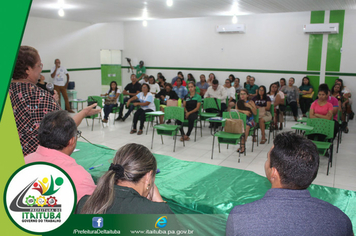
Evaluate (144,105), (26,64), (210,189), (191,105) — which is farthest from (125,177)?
(144,105)

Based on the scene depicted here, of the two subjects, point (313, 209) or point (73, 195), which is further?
point (73, 195)

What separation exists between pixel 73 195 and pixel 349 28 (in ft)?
34.3

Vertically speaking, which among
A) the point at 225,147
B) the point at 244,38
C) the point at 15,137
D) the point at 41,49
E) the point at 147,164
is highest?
the point at 244,38

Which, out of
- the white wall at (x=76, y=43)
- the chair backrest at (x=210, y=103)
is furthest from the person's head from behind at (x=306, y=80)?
the white wall at (x=76, y=43)

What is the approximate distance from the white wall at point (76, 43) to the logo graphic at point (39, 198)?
9809mm

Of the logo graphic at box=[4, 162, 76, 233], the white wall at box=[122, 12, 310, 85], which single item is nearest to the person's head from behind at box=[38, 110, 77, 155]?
the logo graphic at box=[4, 162, 76, 233]

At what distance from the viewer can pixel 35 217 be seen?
1.24m

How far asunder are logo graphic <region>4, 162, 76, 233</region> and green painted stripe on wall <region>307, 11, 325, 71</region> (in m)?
10.3

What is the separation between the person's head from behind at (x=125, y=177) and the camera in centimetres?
130

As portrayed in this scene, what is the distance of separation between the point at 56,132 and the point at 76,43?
1082 cm

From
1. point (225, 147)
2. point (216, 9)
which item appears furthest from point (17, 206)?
point (216, 9)

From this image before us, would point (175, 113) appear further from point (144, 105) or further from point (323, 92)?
point (323, 92)

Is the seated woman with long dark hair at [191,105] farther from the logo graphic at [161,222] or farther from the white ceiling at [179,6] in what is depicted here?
the logo graphic at [161,222]

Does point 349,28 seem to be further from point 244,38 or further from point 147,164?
point 147,164
